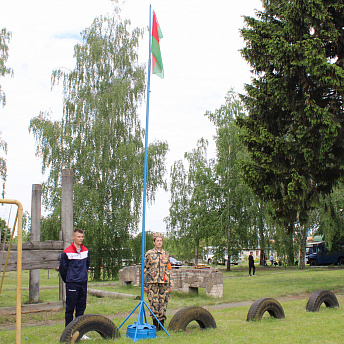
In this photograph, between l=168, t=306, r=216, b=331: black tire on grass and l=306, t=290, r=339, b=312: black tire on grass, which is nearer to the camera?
l=168, t=306, r=216, b=331: black tire on grass

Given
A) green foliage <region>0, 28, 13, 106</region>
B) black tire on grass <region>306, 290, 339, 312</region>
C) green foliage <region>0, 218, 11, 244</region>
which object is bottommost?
black tire on grass <region>306, 290, 339, 312</region>

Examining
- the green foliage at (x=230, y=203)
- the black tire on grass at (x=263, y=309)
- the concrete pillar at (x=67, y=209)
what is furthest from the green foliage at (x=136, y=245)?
the black tire on grass at (x=263, y=309)

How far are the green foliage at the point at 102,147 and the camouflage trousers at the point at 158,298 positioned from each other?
1480 centimetres

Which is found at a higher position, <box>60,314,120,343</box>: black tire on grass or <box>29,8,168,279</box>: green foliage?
<box>29,8,168,279</box>: green foliage

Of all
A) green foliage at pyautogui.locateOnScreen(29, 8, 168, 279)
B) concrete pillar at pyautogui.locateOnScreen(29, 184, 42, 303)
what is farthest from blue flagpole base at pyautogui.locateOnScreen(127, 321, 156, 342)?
green foliage at pyautogui.locateOnScreen(29, 8, 168, 279)

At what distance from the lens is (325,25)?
14641mm

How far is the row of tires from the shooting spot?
5.89m

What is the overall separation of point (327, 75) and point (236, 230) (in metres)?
21.2

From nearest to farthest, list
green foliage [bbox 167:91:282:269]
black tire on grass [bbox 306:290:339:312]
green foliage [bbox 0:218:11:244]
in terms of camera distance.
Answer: green foliage [bbox 0:218:11:244] < black tire on grass [bbox 306:290:339:312] < green foliage [bbox 167:91:282:269]

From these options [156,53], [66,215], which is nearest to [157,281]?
[66,215]

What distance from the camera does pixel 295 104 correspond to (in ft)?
49.0

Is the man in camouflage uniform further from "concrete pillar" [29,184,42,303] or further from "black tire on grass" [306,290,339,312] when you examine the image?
"concrete pillar" [29,184,42,303]

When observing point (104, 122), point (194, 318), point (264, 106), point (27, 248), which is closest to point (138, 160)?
point (104, 122)

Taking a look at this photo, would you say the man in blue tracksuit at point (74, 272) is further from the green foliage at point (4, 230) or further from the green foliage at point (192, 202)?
the green foliage at point (192, 202)
